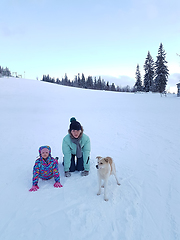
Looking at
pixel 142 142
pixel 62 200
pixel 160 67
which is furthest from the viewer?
pixel 160 67

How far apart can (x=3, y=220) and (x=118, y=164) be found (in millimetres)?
3245

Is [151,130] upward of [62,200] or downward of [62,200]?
upward

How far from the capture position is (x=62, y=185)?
345cm

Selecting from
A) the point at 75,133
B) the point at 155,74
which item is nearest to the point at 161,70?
the point at 155,74

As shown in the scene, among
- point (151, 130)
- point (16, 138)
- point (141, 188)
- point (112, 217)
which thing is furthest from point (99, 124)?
point (112, 217)

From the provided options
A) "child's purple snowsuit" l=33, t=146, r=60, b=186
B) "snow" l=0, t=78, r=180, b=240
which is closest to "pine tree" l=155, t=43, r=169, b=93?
"snow" l=0, t=78, r=180, b=240

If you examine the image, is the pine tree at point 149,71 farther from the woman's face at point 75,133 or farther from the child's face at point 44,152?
the child's face at point 44,152

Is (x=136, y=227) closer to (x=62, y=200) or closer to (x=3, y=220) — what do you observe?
Answer: (x=62, y=200)

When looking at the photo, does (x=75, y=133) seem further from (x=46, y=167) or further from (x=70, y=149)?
(x=46, y=167)

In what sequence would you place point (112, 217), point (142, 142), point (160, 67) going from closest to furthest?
point (112, 217) < point (142, 142) < point (160, 67)

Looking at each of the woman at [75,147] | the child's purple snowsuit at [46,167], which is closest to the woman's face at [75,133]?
the woman at [75,147]

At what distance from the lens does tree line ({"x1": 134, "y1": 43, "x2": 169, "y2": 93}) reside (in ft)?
106

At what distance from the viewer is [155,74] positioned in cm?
3447

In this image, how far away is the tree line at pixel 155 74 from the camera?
106ft
